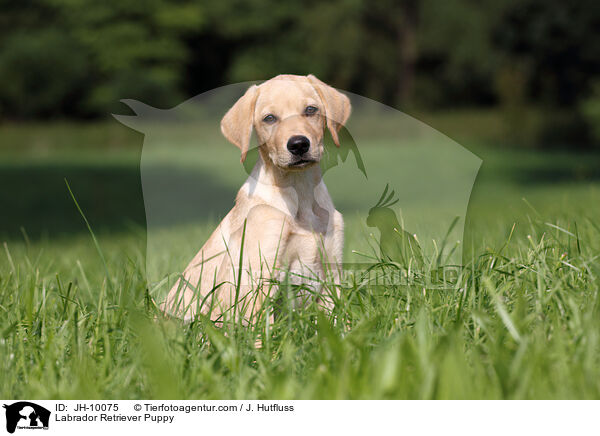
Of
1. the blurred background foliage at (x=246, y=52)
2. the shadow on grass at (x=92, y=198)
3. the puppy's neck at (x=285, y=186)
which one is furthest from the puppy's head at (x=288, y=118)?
the blurred background foliage at (x=246, y=52)

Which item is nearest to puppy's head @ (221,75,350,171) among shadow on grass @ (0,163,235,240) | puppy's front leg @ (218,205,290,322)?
puppy's front leg @ (218,205,290,322)

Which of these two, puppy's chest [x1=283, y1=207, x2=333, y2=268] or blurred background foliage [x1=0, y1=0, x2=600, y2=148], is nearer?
puppy's chest [x1=283, y1=207, x2=333, y2=268]

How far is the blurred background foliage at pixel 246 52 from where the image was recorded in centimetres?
3150

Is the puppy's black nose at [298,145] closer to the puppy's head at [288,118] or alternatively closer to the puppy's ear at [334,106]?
the puppy's head at [288,118]

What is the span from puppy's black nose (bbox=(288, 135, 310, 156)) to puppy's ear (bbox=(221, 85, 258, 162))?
0.72 ft

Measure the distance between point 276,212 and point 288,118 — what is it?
1.42 ft

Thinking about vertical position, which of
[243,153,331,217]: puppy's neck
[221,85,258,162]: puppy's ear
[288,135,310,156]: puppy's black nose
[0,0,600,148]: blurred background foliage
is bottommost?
[243,153,331,217]: puppy's neck

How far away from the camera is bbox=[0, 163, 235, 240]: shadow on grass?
2.94m

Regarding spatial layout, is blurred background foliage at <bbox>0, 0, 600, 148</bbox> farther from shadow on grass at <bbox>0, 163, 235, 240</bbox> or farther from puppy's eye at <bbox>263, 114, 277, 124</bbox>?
puppy's eye at <bbox>263, 114, 277, 124</bbox>

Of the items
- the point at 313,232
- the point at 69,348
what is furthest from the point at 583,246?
the point at 69,348

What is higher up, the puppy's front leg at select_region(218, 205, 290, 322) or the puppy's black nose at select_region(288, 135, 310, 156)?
the puppy's black nose at select_region(288, 135, 310, 156)

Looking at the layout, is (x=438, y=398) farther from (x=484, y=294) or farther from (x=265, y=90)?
(x=265, y=90)

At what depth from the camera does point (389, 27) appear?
3772 centimetres

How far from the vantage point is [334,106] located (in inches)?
99.9
